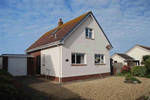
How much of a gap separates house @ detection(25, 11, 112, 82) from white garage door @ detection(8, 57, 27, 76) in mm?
1396

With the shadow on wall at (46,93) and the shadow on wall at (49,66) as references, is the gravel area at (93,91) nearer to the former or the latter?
the shadow on wall at (46,93)

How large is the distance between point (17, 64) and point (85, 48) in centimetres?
891

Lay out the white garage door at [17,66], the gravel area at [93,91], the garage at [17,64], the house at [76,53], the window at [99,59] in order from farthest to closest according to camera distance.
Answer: the window at [99,59] → the white garage door at [17,66] → the garage at [17,64] → the house at [76,53] → the gravel area at [93,91]

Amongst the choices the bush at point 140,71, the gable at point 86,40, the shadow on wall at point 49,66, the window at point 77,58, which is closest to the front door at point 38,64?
the shadow on wall at point 49,66

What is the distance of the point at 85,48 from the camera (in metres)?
13.9

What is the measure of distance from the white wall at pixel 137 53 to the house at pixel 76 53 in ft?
83.6

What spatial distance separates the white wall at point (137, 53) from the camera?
1473 inches

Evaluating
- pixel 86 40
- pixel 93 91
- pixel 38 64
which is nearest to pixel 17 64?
pixel 38 64

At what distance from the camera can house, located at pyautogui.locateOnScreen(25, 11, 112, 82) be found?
11922 mm

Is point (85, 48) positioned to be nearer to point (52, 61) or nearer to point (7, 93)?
point (52, 61)

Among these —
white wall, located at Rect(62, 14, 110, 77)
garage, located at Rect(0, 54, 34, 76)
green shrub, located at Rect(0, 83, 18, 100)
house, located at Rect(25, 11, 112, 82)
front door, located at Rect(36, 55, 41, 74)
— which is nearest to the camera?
green shrub, located at Rect(0, 83, 18, 100)

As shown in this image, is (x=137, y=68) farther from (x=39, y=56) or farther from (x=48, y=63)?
(x=39, y=56)

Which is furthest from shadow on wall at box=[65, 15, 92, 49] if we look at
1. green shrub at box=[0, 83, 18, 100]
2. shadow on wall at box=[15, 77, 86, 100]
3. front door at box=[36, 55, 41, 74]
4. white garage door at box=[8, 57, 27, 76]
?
green shrub at box=[0, 83, 18, 100]

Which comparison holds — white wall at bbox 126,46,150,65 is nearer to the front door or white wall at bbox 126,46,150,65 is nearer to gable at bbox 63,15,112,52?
gable at bbox 63,15,112,52
